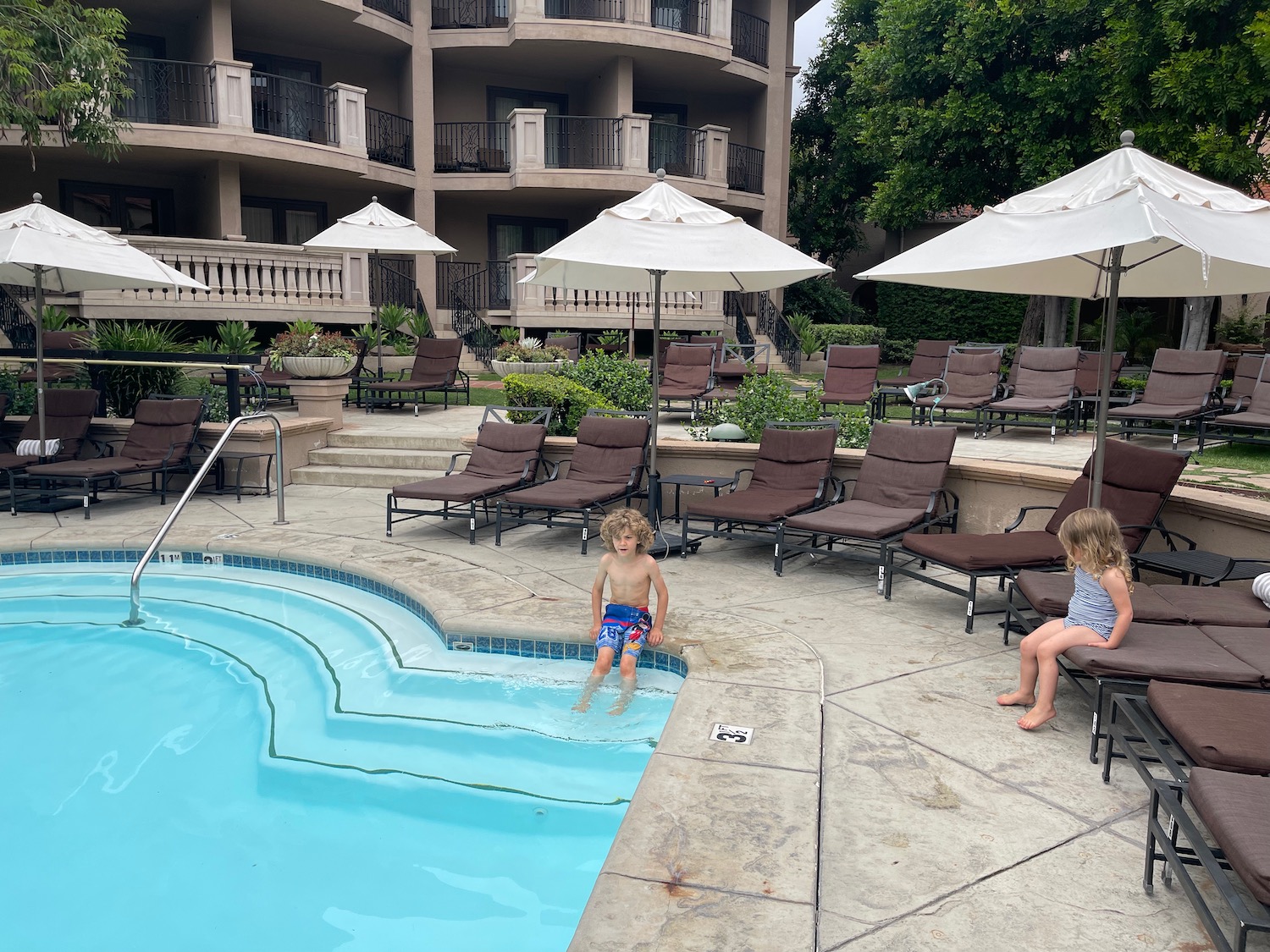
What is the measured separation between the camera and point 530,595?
6.04m

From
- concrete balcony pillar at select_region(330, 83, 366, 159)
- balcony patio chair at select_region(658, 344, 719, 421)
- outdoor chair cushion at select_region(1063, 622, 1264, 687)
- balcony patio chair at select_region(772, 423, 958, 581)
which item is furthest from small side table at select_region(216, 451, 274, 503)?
concrete balcony pillar at select_region(330, 83, 366, 159)

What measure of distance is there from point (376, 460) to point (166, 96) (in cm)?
1219

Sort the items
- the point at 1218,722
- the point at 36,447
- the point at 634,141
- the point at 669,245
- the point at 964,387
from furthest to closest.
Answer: the point at 634,141 → the point at 964,387 → the point at 36,447 → the point at 669,245 → the point at 1218,722

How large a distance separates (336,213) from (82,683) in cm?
1770

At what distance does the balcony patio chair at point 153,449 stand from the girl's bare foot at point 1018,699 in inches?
310

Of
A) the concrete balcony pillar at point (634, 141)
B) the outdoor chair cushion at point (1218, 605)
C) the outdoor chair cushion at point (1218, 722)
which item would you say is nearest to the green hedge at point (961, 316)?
the concrete balcony pillar at point (634, 141)

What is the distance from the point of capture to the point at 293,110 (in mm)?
19844

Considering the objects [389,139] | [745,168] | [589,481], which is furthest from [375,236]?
[745,168]

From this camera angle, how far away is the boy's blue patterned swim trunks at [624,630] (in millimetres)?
5031

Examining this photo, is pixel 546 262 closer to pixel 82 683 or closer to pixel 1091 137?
pixel 82 683

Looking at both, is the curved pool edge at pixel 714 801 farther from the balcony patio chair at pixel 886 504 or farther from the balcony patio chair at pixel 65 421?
the balcony patio chair at pixel 65 421

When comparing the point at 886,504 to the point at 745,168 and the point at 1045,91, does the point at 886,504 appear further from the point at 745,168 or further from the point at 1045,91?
the point at 745,168

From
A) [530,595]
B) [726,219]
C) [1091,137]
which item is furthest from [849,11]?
[530,595]

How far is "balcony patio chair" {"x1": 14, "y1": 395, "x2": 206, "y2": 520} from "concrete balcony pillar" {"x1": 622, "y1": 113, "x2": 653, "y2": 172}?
13010 millimetres
